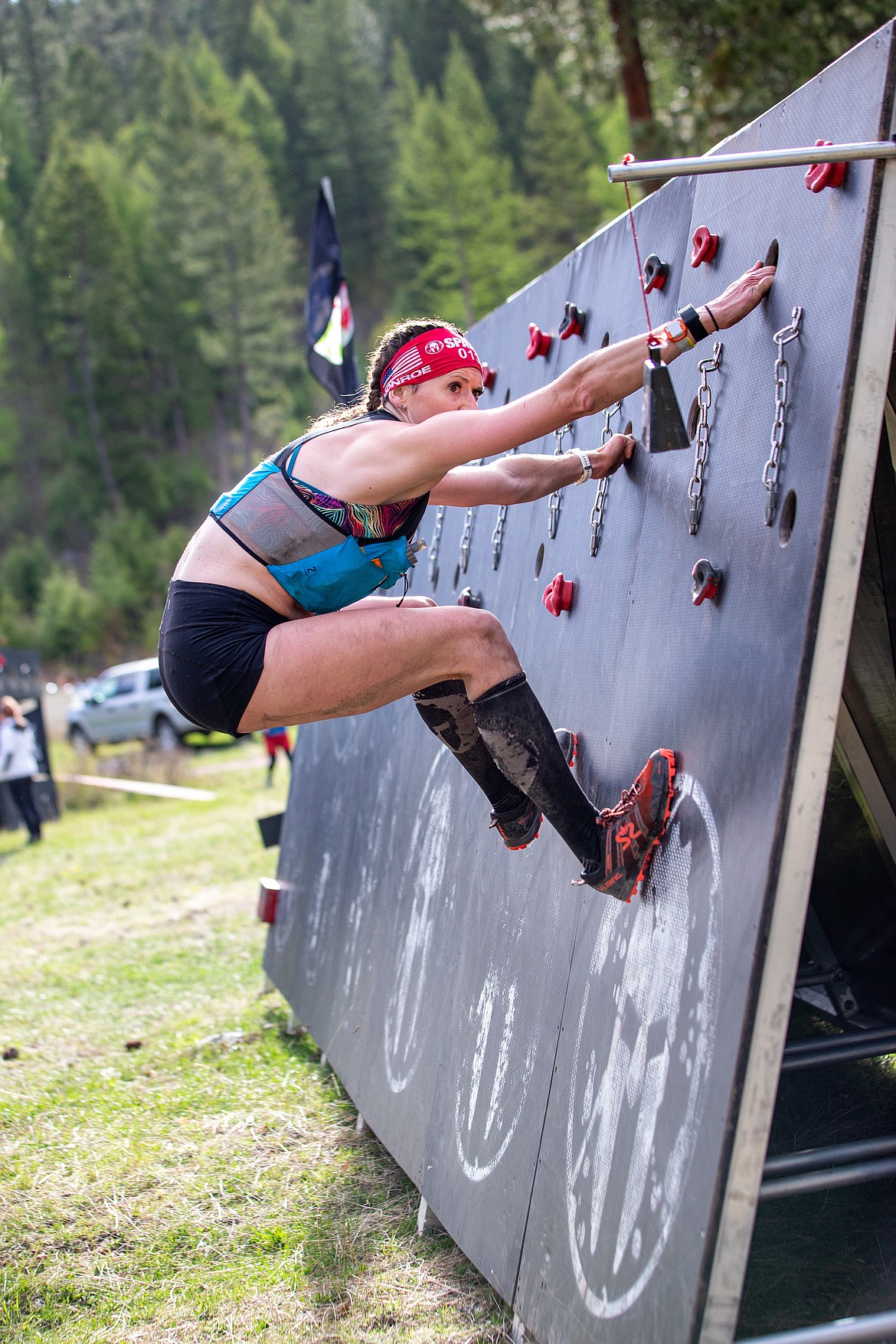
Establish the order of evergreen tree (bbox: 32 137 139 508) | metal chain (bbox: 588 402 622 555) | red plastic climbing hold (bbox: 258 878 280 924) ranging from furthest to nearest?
evergreen tree (bbox: 32 137 139 508)
red plastic climbing hold (bbox: 258 878 280 924)
metal chain (bbox: 588 402 622 555)

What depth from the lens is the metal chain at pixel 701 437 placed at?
2.57 metres

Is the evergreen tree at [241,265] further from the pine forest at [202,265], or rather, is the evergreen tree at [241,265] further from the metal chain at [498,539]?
the metal chain at [498,539]

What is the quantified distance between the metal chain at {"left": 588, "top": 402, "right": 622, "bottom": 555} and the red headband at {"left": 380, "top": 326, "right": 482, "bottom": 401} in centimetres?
52

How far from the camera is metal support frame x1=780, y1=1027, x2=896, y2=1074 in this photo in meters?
2.88

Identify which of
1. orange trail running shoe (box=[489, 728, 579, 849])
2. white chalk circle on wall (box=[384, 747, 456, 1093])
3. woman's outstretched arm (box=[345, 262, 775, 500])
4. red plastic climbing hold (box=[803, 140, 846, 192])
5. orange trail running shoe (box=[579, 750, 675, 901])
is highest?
red plastic climbing hold (box=[803, 140, 846, 192])

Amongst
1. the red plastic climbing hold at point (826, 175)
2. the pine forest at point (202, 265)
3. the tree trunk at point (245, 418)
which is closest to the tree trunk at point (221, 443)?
the pine forest at point (202, 265)

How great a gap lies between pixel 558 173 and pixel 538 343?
51153 mm

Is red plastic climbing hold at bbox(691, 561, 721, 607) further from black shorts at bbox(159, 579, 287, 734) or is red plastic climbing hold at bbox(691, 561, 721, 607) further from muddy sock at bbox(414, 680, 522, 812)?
black shorts at bbox(159, 579, 287, 734)

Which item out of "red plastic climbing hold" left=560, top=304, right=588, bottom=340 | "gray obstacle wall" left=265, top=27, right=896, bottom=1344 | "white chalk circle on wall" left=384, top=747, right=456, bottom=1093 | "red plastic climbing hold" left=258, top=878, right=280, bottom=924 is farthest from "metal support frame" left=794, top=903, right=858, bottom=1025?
"red plastic climbing hold" left=258, top=878, right=280, bottom=924

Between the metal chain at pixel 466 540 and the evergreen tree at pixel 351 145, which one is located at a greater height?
the evergreen tree at pixel 351 145

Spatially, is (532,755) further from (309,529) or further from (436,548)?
(436,548)

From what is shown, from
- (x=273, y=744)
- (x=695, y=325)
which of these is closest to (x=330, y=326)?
(x=695, y=325)

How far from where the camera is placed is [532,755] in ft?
8.81

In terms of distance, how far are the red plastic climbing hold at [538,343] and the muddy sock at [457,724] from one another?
55.8 inches
